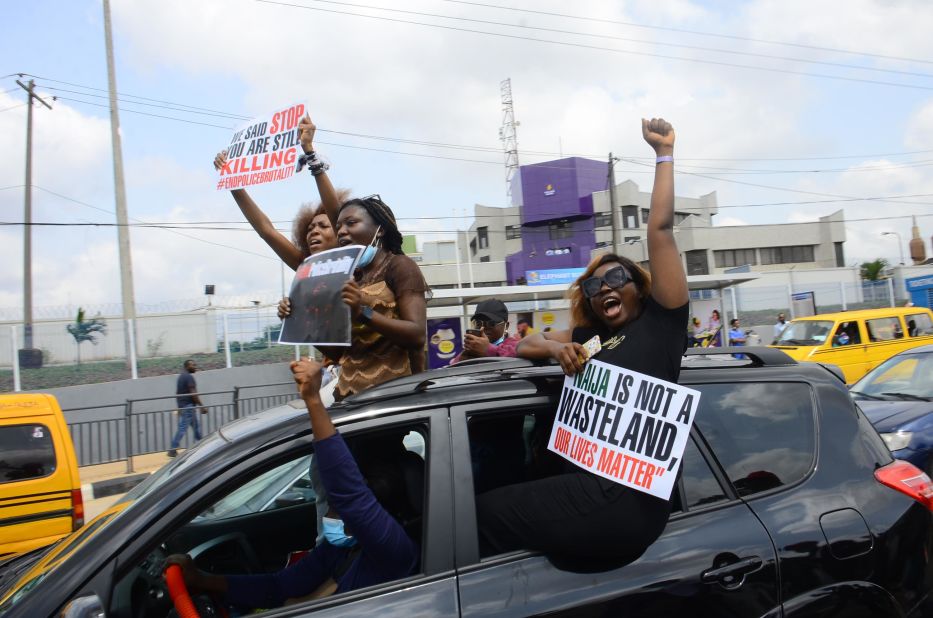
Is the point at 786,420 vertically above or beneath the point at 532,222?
beneath

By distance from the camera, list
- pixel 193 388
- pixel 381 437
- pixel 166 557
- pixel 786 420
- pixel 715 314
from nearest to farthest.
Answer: pixel 381 437 < pixel 166 557 < pixel 786 420 < pixel 193 388 < pixel 715 314

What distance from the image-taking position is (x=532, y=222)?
49.1m

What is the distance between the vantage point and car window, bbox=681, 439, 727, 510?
2.24m

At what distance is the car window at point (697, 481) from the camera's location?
2.24 meters

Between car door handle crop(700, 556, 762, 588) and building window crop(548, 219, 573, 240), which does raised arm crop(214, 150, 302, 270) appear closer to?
car door handle crop(700, 556, 762, 588)

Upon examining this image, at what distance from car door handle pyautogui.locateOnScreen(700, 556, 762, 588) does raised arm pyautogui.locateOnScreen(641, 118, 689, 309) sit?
827mm

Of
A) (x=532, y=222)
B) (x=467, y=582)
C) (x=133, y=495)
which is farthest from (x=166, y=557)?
(x=532, y=222)

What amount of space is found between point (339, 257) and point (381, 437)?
0.81 m

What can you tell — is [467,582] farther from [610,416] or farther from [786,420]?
[786,420]

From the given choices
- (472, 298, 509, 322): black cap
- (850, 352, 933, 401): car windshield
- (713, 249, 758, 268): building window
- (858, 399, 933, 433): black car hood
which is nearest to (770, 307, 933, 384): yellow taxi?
(850, 352, 933, 401): car windshield

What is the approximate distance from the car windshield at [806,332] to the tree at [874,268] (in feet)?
89.9

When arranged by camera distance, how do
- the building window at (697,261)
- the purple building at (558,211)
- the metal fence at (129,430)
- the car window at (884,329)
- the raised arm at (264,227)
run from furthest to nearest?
the purple building at (558,211) → the building window at (697,261) → the car window at (884,329) → the metal fence at (129,430) → the raised arm at (264,227)

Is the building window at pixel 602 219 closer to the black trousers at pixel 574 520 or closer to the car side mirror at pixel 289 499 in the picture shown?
the car side mirror at pixel 289 499

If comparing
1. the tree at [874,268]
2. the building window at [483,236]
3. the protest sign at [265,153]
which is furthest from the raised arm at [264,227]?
the building window at [483,236]
